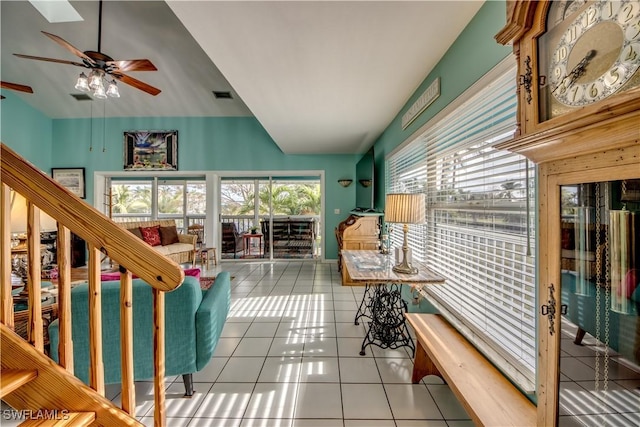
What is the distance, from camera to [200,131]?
5.74 meters

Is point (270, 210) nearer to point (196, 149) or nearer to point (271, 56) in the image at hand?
point (196, 149)

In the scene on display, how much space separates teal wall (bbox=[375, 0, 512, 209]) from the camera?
4.61ft

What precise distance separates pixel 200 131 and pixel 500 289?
613 centimetres

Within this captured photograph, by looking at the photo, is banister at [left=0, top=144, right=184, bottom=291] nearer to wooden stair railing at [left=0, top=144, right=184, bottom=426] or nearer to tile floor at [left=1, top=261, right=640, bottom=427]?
wooden stair railing at [left=0, top=144, right=184, bottom=426]

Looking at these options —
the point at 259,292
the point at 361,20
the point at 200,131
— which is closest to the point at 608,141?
the point at 361,20

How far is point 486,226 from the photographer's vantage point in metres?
1.52

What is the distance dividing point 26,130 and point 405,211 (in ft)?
25.2

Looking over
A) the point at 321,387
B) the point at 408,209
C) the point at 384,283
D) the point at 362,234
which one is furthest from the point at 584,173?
the point at 362,234

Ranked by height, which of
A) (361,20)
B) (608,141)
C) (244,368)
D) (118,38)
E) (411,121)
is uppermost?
(118,38)

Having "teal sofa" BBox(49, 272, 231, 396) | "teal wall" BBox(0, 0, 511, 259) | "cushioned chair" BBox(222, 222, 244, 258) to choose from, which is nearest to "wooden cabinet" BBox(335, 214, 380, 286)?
"teal wall" BBox(0, 0, 511, 259)

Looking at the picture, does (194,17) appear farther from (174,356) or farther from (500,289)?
(500,289)

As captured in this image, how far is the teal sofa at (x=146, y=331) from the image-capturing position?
142 cm

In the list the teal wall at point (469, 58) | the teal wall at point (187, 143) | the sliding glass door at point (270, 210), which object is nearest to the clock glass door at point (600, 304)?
the teal wall at point (469, 58)

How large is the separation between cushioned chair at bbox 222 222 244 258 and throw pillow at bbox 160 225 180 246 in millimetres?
1063
